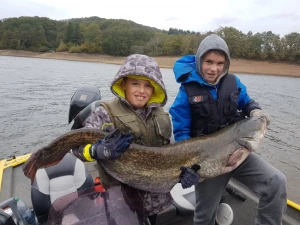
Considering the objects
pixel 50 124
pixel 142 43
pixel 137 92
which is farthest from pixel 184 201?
pixel 142 43

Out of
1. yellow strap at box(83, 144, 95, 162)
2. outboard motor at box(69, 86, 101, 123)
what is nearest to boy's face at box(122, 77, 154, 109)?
yellow strap at box(83, 144, 95, 162)

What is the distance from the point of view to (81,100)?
17.3 feet

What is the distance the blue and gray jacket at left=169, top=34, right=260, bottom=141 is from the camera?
2.77m

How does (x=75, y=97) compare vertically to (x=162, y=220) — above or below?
above

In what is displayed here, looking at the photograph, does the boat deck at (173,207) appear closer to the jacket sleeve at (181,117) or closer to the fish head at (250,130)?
the jacket sleeve at (181,117)

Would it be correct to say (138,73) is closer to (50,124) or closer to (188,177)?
(188,177)

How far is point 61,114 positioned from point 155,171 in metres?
12.3

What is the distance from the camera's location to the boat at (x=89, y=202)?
2.02 metres

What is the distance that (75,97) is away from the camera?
211 inches

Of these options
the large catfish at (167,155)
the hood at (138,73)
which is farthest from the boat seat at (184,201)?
the hood at (138,73)

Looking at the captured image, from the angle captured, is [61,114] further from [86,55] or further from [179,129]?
[86,55]

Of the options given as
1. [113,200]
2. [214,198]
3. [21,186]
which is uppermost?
[113,200]

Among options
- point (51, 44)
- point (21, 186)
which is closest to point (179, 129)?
point (21, 186)

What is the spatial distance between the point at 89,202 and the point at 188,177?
3.06 feet
